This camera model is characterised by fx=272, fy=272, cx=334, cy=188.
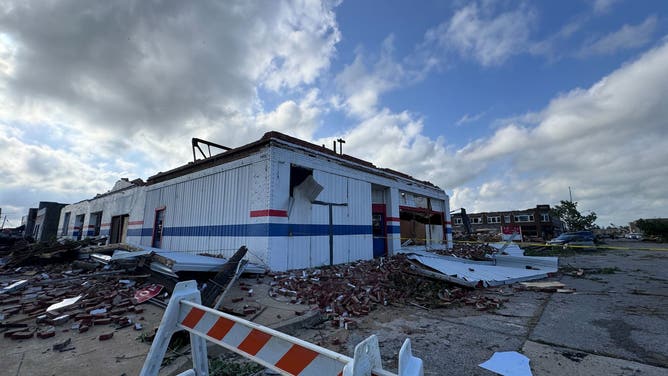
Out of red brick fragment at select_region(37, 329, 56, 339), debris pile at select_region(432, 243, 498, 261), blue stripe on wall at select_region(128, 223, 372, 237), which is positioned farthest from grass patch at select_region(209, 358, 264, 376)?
debris pile at select_region(432, 243, 498, 261)

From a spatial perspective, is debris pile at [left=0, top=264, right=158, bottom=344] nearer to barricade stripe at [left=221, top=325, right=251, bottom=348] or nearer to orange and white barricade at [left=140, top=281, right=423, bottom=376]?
orange and white barricade at [left=140, top=281, right=423, bottom=376]

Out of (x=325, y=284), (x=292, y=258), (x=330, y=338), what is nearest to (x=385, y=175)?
(x=292, y=258)

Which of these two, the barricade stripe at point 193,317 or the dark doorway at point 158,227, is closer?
the barricade stripe at point 193,317

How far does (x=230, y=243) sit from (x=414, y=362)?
1018 cm

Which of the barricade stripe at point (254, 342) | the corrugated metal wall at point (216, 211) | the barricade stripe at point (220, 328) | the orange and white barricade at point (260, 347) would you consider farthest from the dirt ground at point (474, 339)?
the corrugated metal wall at point (216, 211)

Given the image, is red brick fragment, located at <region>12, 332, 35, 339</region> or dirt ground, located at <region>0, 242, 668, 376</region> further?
red brick fragment, located at <region>12, 332, 35, 339</region>

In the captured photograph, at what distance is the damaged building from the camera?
9898mm

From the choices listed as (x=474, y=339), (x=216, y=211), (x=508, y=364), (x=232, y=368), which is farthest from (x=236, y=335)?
(x=216, y=211)

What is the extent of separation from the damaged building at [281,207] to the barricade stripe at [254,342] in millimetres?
7571

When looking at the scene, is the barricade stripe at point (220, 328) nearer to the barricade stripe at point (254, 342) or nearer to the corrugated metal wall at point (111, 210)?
the barricade stripe at point (254, 342)

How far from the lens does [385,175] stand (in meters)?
15.5

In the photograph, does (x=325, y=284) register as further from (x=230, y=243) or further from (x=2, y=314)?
(x=2, y=314)

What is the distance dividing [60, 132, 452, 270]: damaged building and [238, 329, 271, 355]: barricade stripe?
757 centimetres

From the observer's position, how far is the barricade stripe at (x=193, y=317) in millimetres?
2322
